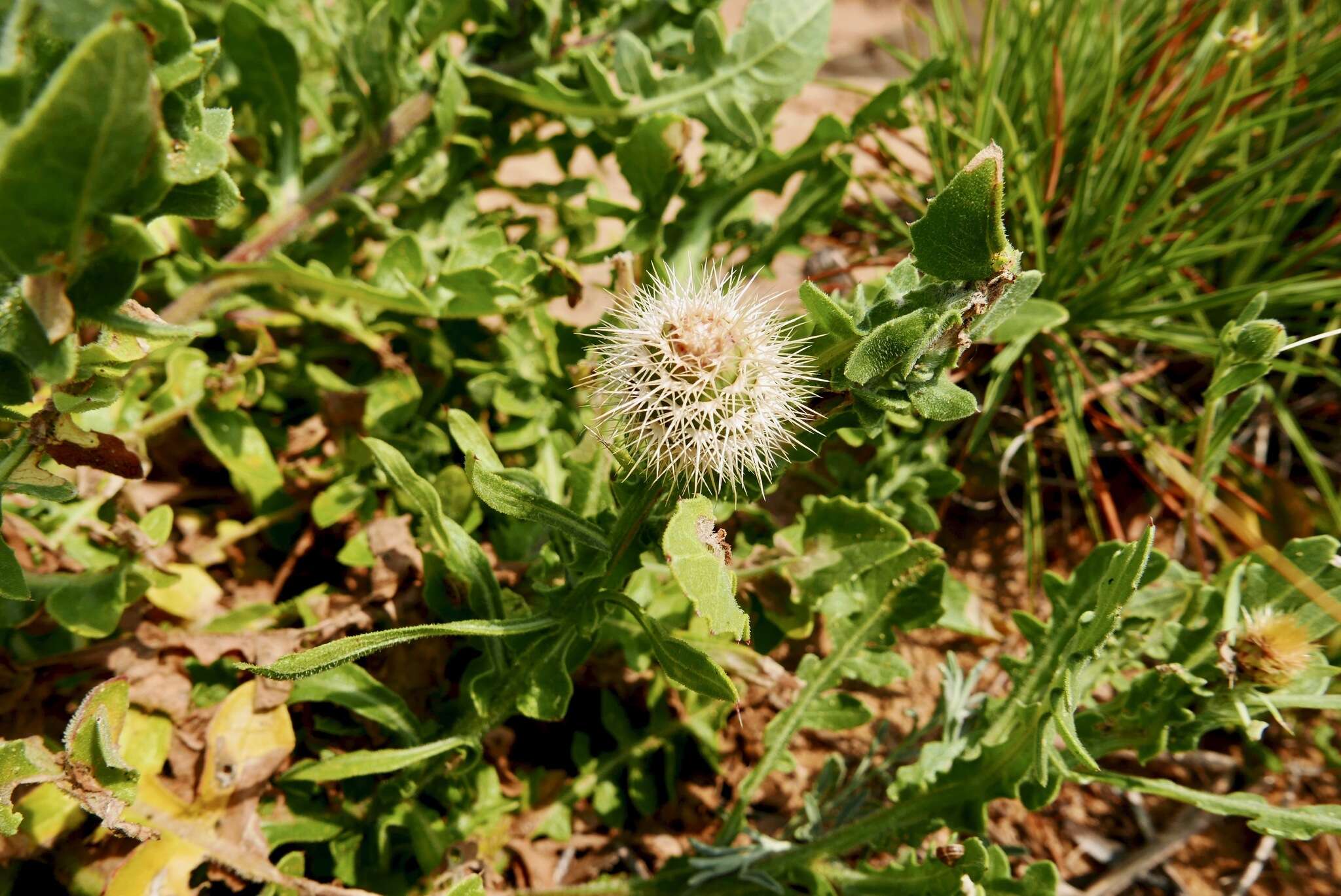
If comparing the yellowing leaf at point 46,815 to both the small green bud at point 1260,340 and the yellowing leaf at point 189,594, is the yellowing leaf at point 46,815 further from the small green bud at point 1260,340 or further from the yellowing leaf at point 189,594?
the small green bud at point 1260,340

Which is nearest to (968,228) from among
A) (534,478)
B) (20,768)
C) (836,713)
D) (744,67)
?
(534,478)

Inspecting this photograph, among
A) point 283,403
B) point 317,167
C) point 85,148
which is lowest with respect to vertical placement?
point 283,403

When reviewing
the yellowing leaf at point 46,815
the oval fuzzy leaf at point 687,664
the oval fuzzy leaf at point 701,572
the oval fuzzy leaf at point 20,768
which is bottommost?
the yellowing leaf at point 46,815

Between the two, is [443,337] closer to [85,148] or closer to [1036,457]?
[85,148]

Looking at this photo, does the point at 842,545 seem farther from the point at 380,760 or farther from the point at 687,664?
the point at 380,760

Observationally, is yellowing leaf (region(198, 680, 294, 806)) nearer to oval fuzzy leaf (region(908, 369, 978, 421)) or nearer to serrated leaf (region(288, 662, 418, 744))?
serrated leaf (region(288, 662, 418, 744))

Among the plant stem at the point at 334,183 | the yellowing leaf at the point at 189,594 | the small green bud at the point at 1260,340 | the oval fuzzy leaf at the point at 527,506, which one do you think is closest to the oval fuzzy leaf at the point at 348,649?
the oval fuzzy leaf at the point at 527,506

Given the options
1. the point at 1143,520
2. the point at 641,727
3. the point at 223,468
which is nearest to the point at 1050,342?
the point at 1143,520
